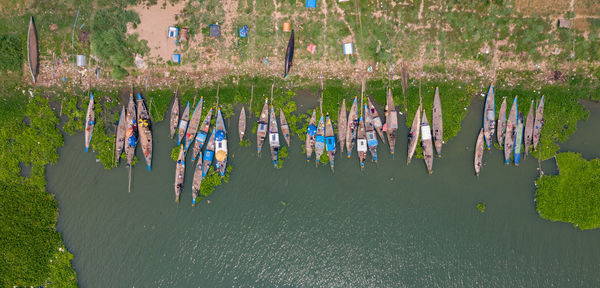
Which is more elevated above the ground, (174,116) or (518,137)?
(174,116)

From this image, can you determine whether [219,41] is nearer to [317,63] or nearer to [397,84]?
[317,63]

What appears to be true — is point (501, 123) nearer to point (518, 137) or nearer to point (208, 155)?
point (518, 137)

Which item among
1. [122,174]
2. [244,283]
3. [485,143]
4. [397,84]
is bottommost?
[244,283]

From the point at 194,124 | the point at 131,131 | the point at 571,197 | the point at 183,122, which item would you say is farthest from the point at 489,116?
the point at 131,131

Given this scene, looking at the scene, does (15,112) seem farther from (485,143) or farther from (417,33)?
(485,143)

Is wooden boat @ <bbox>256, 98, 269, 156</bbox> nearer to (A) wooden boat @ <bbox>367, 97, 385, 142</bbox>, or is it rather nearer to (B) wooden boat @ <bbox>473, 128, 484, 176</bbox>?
(A) wooden boat @ <bbox>367, 97, 385, 142</bbox>

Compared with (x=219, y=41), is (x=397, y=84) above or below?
below

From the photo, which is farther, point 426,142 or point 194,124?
point 194,124

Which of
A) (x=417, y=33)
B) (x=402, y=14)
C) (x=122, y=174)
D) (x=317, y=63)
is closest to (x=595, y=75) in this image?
(x=417, y=33)
